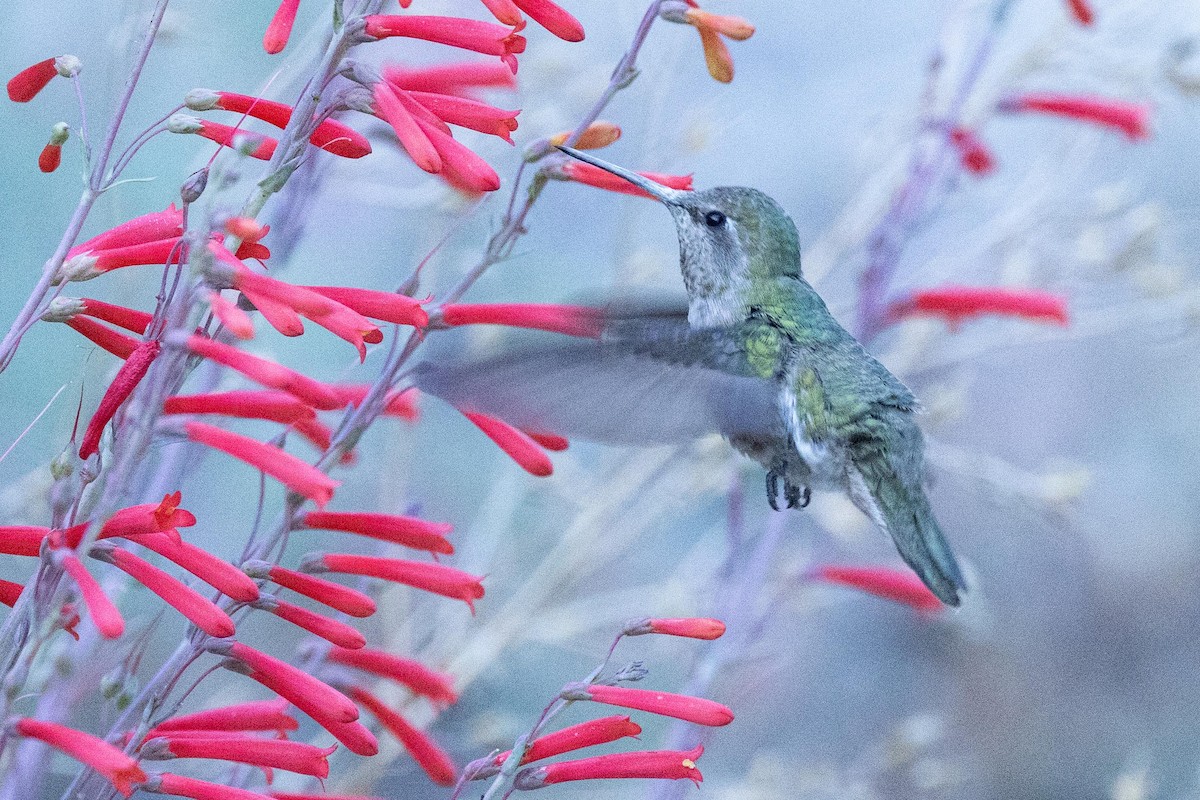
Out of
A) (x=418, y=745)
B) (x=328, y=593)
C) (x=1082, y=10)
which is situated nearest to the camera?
(x=328, y=593)

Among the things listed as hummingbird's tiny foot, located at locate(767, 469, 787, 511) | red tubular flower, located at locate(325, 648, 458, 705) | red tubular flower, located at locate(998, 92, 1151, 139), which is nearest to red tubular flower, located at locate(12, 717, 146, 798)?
red tubular flower, located at locate(325, 648, 458, 705)

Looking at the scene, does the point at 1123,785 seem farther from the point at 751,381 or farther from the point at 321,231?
the point at 321,231

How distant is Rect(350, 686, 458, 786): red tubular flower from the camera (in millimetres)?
2027

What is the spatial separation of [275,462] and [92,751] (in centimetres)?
38

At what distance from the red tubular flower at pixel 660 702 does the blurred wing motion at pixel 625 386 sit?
14.5 inches

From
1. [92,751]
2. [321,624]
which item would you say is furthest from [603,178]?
[92,751]

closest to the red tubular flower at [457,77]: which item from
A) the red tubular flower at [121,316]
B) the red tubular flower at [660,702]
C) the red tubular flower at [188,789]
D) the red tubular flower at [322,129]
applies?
the red tubular flower at [322,129]

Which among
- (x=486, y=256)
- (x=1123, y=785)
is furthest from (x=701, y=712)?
(x=1123, y=785)

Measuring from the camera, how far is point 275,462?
1.56 m

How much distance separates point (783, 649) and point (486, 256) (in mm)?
2695

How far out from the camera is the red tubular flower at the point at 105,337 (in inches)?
64.9

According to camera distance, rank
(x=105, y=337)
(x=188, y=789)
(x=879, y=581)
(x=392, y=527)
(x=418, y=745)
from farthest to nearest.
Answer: (x=879, y=581) → (x=418, y=745) → (x=392, y=527) → (x=105, y=337) → (x=188, y=789)

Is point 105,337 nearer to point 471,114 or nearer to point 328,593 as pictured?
point 328,593

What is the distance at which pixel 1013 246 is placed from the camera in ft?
12.3
